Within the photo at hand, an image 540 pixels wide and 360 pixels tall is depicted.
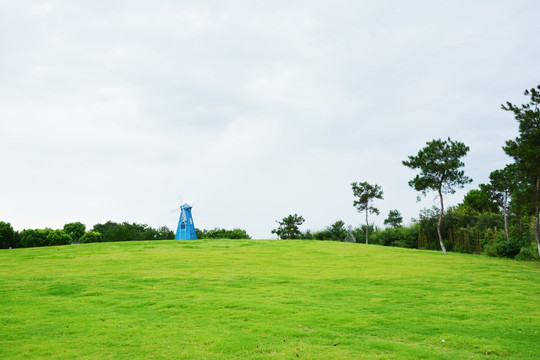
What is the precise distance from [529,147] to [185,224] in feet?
131

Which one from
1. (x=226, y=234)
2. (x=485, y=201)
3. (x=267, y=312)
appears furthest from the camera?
(x=226, y=234)

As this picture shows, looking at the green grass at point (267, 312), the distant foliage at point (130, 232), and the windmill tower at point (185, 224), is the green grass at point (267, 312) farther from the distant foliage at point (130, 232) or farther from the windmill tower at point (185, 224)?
the distant foliage at point (130, 232)

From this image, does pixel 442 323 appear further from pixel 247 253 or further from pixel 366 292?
pixel 247 253

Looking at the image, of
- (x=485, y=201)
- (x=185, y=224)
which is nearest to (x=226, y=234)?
(x=185, y=224)

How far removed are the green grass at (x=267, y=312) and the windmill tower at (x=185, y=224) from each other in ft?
99.7

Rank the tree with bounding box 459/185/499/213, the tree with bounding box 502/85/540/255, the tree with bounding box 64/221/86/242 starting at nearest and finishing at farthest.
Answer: the tree with bounding box 502/85/540/255
the tree with bounding box 459/185/499/213
the tree with bounding box 64/221/86/242

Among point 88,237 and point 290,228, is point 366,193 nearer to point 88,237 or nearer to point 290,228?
point 290,228

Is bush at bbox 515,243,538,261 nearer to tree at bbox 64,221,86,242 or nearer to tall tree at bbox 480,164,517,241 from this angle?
tall tree at bbox 480,164,517,241

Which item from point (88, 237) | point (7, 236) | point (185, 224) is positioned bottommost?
point (88, 237)

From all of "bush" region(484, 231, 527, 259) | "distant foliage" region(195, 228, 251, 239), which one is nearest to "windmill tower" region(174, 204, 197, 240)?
"distant foliage" region(195, 228, 251, 239)

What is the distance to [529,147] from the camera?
2772 centimetres

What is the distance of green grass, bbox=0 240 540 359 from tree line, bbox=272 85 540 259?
9574 mm

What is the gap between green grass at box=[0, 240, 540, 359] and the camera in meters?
8.65

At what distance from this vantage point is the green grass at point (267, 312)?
8651mm
